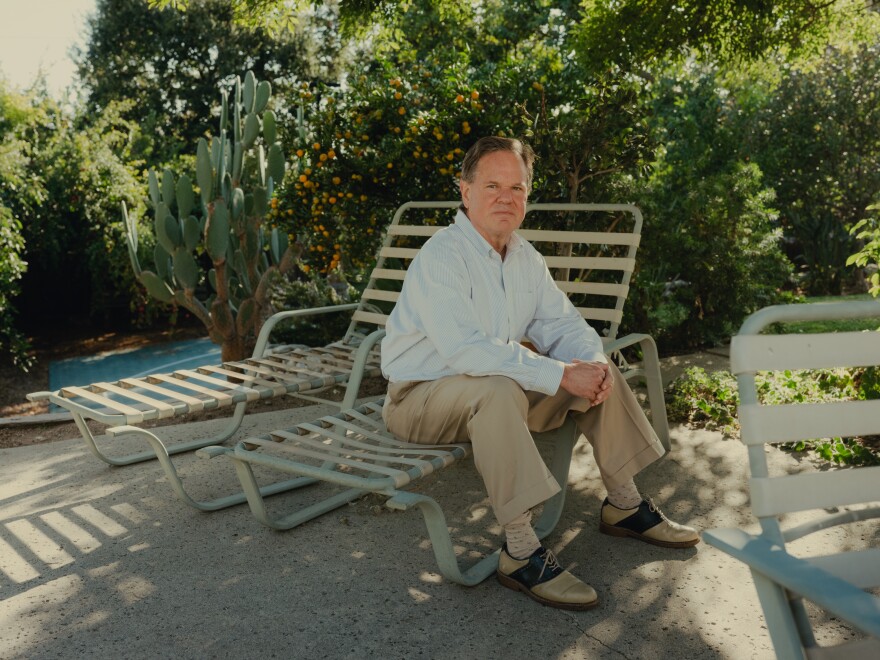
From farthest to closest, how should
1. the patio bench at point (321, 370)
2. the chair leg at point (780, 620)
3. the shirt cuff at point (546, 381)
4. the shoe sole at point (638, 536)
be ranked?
the patio bench at point (321, 370)
the shoe sole at point (638, 536)
the shirt cuff at point (546, 381)
the chair leg at point (780, 620)

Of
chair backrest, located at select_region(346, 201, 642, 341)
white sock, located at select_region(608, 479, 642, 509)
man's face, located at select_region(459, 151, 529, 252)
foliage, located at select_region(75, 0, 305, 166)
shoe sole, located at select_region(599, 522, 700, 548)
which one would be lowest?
shoe sole, located at select_region(599, 522, 700, 548)

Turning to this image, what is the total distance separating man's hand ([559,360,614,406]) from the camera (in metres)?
2.54

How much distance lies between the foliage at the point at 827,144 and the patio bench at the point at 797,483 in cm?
766

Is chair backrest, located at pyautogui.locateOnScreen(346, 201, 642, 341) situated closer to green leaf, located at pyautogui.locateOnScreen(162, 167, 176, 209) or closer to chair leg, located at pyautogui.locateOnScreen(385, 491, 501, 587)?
chair leg, located at pyautogui.locateOnScreen(385, 491, 501, 587)

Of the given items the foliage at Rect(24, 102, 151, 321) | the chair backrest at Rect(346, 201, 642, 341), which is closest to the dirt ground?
the foliage at Rect(24, 102, 151, 321)

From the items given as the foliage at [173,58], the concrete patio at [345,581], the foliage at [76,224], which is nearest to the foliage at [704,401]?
the concrete patio at [345,581]

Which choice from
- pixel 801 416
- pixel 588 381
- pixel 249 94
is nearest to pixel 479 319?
pixel 588 381

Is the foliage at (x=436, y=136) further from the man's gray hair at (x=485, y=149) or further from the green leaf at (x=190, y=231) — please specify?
the man's gray hair at (x=485, y=149)

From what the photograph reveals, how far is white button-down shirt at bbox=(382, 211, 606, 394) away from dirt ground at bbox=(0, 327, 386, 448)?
2.20 metres

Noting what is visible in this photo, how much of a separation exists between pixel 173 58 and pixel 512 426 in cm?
1753

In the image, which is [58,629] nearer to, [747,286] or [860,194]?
[747,286]

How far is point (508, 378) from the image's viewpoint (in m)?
2.51

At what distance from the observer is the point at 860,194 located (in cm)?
880

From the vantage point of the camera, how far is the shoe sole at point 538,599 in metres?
2.32
